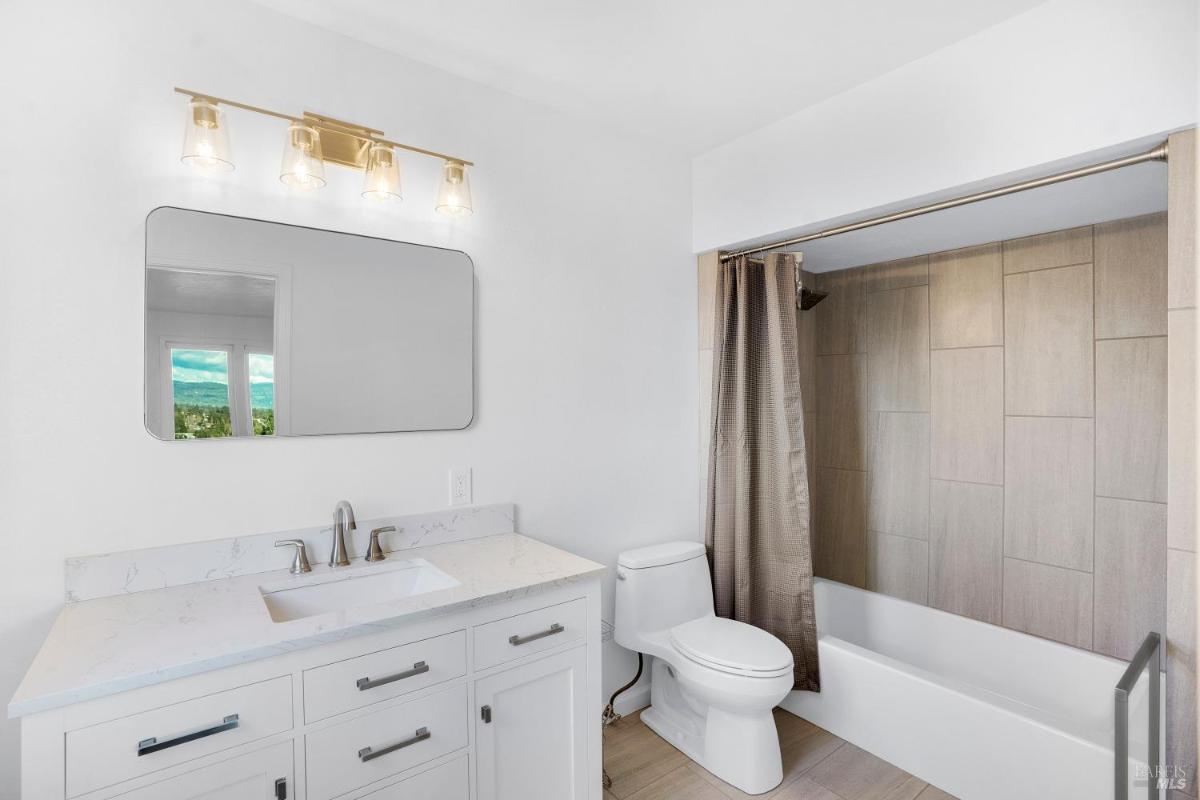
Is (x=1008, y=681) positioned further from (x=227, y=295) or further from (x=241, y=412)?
(x=227, y=295)

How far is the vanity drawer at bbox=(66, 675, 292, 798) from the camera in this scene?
1.08 metres

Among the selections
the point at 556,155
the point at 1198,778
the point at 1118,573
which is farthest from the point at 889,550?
the point at 556,155

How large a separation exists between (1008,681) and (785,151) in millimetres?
2383

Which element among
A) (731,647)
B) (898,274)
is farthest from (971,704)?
(898,274)

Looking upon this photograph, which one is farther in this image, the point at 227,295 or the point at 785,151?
the point at 785,151

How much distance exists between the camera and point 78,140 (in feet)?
4.93

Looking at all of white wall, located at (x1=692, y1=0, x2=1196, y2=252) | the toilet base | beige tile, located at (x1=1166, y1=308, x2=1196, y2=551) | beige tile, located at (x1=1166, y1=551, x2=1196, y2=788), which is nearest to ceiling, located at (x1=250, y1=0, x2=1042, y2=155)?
white wall, located at (x1=692, y1=0, x2=1196, y2=252)

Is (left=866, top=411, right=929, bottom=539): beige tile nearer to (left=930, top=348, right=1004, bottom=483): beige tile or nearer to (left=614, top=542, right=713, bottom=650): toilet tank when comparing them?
(left=930, top=348, right=1004, bottom=483): beige tile

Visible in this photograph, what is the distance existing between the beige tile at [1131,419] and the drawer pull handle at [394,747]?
2.60m

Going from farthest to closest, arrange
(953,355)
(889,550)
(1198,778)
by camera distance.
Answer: (889,550), (953,355), (1198,778)

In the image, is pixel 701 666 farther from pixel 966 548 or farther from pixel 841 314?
pixel 841 314

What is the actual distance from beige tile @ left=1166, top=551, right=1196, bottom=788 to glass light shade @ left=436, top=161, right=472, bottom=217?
223 centimetres

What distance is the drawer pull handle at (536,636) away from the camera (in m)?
1.59

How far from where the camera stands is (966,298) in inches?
109
